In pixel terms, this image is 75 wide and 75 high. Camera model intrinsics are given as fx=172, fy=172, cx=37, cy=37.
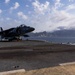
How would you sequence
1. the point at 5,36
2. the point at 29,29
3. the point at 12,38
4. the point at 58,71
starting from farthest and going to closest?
the point at 5,36, the point at 12,38, the point at 29,29, the point at 58,71

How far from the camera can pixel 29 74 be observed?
32.4 feet

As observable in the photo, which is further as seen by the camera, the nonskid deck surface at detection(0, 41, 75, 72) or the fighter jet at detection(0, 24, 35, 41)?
the fighter jet at detection(0, 24, 35, 41)

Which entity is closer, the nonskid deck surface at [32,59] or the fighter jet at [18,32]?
the nonskid deck surface at [32,59]

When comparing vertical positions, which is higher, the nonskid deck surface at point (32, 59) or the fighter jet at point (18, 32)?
the fighter jet at point (18, 32)

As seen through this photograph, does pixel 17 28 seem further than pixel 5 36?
No

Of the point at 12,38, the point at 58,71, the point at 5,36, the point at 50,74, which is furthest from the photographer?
the point at 5,36

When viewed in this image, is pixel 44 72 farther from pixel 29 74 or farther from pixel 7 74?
pixel 7 74

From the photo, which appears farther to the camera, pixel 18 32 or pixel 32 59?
pixel 18 32

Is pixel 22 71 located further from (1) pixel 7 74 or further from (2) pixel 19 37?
(2) pixel 19 37

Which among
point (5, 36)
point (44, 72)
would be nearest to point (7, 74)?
point (44, 72)

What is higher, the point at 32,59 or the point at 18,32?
the point at 18,32

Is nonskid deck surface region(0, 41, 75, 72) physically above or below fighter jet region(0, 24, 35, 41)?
below

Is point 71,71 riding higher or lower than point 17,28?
lower

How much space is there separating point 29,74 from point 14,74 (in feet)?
2.80
